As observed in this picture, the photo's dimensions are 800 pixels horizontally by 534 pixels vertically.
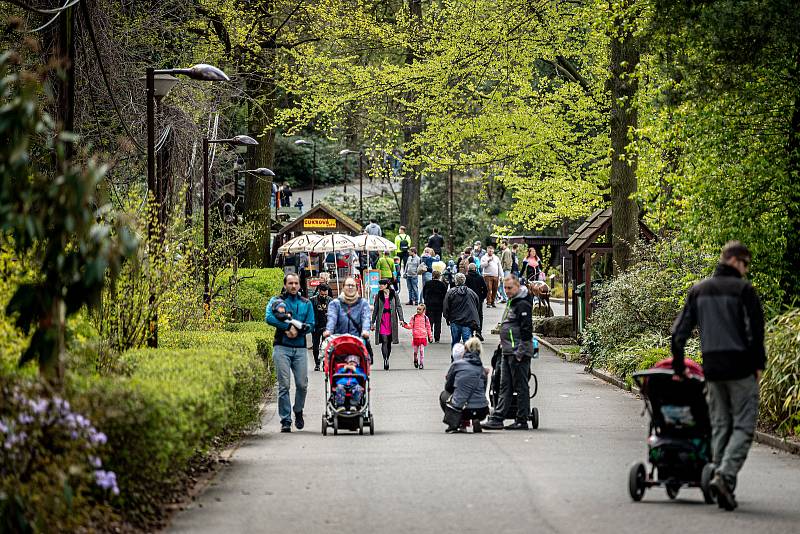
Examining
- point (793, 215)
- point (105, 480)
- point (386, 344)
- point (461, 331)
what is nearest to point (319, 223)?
point (386, 344)

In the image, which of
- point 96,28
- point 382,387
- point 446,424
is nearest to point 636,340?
point 382,387

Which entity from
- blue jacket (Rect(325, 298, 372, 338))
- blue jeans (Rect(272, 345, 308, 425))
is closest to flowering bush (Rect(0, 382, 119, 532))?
blue jeans (Rect(272, 345, 308, 425))

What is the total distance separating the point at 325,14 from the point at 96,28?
16.6 meters

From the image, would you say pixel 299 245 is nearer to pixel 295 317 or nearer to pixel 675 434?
pixel 295 317

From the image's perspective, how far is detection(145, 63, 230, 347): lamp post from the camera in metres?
15.3

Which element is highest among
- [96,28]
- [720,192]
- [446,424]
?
[96,28]

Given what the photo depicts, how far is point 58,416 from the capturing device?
8.10 metres

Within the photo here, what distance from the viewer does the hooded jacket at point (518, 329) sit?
640 inches

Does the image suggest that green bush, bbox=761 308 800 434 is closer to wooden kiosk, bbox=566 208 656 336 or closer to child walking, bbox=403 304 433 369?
child walking, bbox=403 304 433 369

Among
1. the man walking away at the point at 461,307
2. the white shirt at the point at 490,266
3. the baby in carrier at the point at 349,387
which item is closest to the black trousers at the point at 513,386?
the baby in carrier at the point at 349,387

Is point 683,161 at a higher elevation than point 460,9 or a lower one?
lower

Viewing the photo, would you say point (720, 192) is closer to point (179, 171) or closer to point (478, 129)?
point (179, 171)

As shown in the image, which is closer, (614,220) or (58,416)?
(58,416)

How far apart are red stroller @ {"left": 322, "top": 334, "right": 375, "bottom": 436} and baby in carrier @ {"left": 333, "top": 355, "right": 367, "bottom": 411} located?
0.01 m
